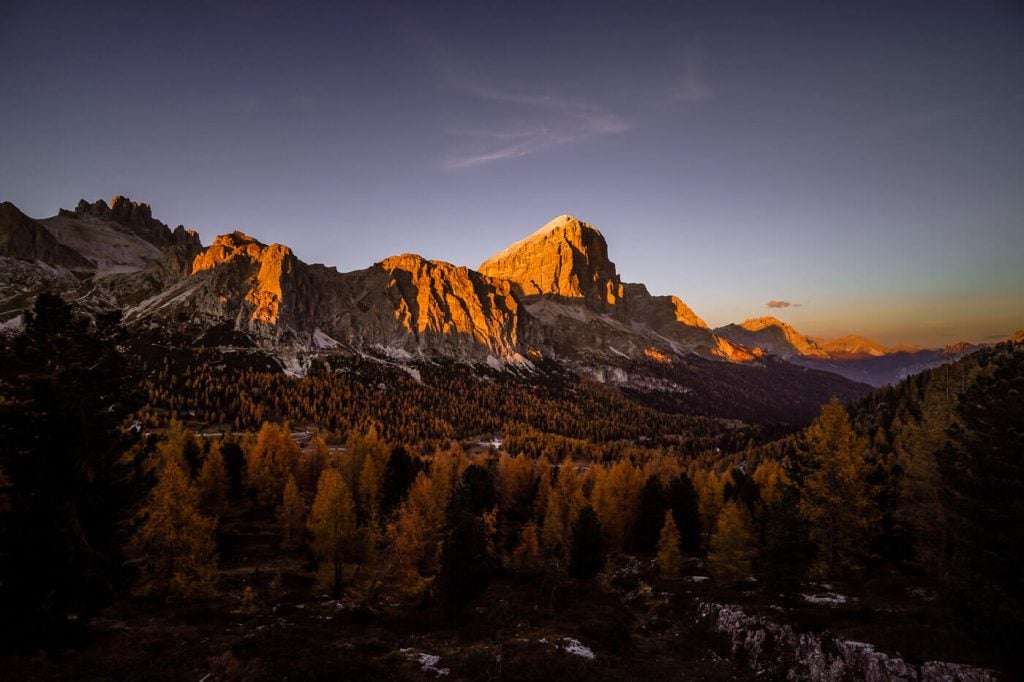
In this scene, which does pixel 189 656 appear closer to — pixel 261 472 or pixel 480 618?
pixel 480 618

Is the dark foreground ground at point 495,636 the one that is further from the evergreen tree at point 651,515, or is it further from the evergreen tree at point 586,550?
the evergreen tree at point 651,515

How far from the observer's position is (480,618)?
116 ft

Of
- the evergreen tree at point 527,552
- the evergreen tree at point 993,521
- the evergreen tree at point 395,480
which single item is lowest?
the evergreen tree at point 527,552

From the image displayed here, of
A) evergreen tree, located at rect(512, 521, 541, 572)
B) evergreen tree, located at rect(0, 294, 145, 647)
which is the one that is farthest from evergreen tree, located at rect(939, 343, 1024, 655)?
evergreen tree, located at rect(512, 521, 541, 572)

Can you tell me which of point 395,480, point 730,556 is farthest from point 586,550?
point 395,480

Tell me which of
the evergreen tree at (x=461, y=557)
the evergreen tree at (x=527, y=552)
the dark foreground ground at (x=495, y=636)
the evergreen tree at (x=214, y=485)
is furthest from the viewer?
the evergreen tree at (x=214, y=485)

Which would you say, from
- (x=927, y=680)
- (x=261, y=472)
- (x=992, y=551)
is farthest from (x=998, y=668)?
(x=261, y=472)

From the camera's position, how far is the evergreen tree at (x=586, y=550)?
2039 inches

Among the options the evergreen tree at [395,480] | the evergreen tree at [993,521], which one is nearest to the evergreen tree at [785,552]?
the evergreen tree at [993,521]

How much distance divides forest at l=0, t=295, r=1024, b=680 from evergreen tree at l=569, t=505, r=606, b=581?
0.22 m

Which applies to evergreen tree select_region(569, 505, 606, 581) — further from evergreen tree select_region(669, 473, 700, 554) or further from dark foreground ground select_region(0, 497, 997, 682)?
evergreen tree select_region(669, 473, 700, 554)

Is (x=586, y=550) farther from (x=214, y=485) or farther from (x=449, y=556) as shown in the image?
(x=214, y=485)

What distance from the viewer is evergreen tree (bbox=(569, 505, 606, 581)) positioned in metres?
51.8

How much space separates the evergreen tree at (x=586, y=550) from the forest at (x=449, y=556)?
22 cm
